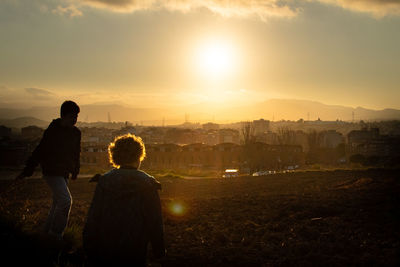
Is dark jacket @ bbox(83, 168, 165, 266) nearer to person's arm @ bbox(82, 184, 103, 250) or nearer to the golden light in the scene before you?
A: person's arm @ bbox(82, 184, 103, 250)

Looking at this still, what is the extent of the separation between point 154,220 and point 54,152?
2.58 metres

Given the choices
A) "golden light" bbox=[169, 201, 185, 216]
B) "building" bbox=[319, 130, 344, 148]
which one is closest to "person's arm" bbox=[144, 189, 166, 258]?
"golden light" bbox=[169, 201, 185, 216]

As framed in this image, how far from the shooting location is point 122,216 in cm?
346

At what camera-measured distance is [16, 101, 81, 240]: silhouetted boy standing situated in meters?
5.41

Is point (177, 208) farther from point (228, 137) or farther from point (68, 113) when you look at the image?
point (228, 137)

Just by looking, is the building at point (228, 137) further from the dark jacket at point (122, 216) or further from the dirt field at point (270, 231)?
the dark jacket at point (122, 216)

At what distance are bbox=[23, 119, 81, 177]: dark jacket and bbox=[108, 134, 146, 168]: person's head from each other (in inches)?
80.4

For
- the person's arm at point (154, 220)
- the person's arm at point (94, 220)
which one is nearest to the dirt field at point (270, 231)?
the person's arm at point (94, 220)

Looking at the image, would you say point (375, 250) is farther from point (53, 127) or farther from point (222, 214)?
point (53, 127)

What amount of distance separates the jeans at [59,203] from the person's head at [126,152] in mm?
2102

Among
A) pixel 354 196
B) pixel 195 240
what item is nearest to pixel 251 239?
pixel 195 240

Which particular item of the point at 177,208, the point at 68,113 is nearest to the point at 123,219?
the point at 68,113

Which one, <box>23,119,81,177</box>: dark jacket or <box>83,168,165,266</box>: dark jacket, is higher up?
<box>23,119,81,177</box>: dark jacket

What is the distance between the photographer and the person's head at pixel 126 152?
3602 millimetres
